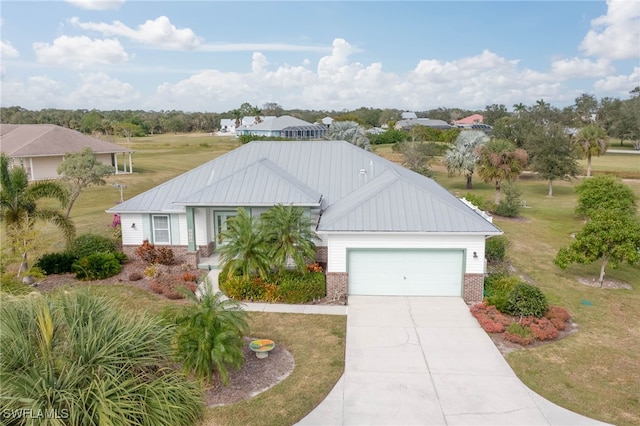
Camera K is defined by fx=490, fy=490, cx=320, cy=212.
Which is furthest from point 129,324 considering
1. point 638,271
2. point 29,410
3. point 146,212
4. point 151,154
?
point 151,154

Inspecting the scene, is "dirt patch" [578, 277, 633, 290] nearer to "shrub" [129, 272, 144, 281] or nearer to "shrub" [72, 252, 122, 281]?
"shrub" [129, 272, 144, 281]

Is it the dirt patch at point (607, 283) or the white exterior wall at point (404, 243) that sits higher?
the white exterior wall at point (404, 243)

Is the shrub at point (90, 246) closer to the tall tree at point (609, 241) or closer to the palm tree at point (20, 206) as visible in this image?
the palm tree at point (20, 206)

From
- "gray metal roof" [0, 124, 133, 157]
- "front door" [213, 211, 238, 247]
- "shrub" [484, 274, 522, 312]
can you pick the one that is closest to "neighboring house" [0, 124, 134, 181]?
"gray metal roof" [0, 124, 133, 157]

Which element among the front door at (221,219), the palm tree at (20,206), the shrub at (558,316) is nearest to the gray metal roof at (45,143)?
the palm tree at (20,206)

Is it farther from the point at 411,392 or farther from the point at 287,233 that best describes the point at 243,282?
the point at 411,392

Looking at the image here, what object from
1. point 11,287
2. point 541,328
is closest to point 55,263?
point 11,287
